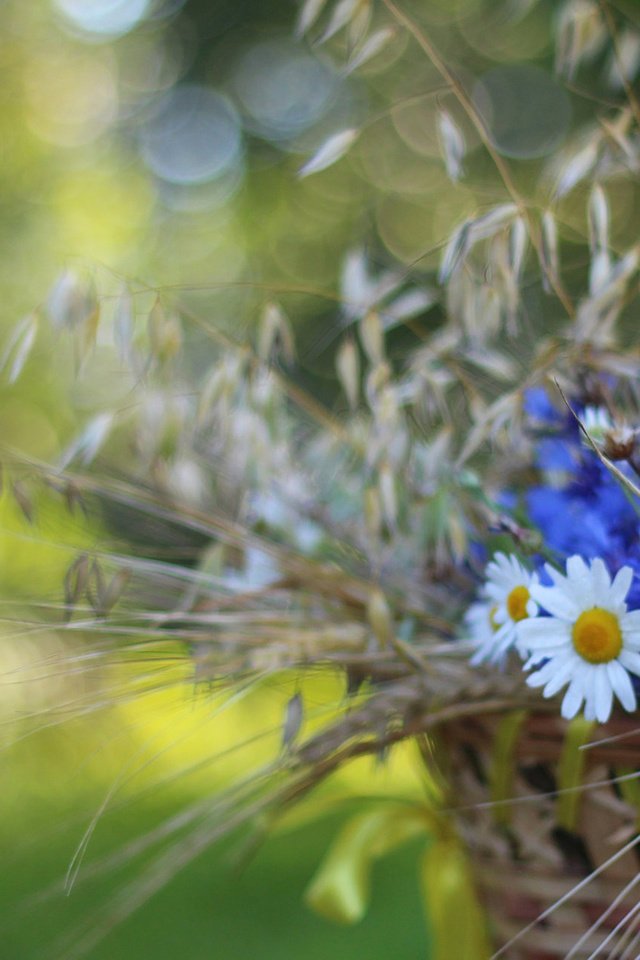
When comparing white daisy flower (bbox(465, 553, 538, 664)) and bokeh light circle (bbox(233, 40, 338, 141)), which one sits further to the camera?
bokeh light circle (bbox(233, 40, 338, 141))

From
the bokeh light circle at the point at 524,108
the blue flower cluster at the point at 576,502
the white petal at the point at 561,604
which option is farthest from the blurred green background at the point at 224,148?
the white petal at the point at 561,604

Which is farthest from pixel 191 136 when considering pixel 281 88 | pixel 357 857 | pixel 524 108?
pixel 357 857

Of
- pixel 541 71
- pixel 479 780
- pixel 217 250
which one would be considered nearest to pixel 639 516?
pixel 479 780

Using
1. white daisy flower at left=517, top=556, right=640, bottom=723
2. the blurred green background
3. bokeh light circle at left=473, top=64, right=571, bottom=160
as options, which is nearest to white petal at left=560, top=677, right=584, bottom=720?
white daisy flower at left=517, top=556, right=640, bottom=723

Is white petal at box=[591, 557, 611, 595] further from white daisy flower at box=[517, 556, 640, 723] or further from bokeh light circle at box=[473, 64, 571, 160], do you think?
bokeh light circle at box=[473, 64, 571, 160]

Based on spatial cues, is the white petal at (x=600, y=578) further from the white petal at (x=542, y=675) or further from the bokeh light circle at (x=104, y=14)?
the bokeh light circle at (x=104, y=14)

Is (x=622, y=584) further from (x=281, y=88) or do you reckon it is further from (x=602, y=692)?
(x=281, y=88)

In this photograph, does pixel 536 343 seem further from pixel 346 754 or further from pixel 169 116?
pixel 169 116
